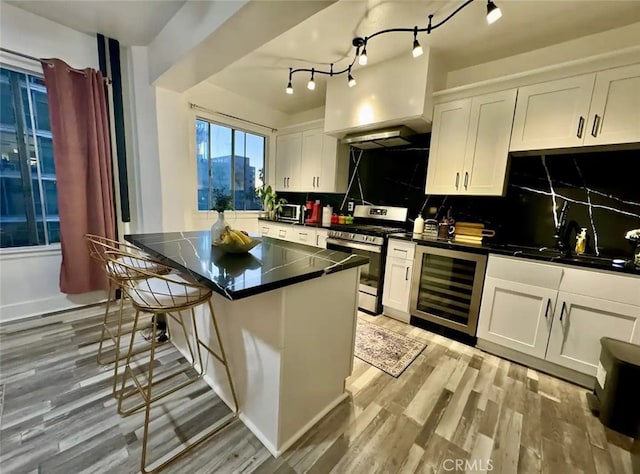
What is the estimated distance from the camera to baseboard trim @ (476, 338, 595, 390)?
1876 millimetres

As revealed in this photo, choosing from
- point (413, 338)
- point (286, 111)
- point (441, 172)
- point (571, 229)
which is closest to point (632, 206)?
point (571, 229)

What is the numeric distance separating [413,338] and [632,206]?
1.98m

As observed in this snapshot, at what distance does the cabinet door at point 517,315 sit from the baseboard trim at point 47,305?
3.86 m

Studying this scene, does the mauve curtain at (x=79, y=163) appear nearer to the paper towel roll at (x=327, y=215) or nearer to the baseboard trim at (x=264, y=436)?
the baseboard trim at (x=264, y=436)

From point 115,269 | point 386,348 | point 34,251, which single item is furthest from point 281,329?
point 34,251

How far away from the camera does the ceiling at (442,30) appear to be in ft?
5.94

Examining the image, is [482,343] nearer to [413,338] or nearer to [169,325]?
[413,338]

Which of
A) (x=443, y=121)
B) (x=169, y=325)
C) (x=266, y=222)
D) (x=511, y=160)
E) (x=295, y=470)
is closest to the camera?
(x=295, y=470)

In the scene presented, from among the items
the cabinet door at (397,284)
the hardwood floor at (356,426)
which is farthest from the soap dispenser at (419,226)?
the hardwood floor at (356,426)

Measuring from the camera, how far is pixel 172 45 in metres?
2.22

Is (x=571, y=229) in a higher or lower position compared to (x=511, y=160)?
lower

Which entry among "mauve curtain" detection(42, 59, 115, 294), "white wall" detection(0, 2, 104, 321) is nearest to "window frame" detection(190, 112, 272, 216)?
"mauve curtain" detection(42, 59, 115, 294)

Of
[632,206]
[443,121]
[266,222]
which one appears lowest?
[266,222]

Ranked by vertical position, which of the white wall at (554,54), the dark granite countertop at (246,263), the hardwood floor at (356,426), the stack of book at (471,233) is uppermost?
the white wall at (554,54)
